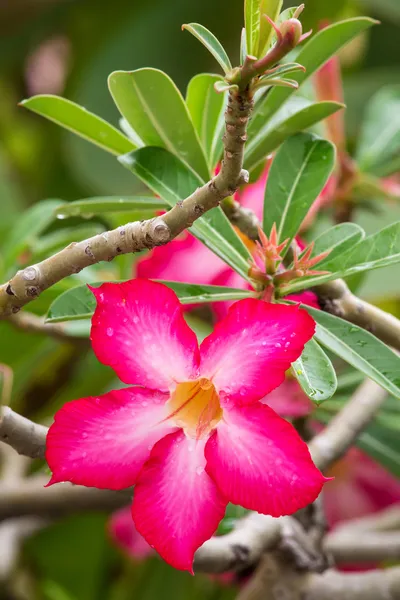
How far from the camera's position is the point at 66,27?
1.50 m

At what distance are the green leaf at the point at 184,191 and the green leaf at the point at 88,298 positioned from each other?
1 centimetres

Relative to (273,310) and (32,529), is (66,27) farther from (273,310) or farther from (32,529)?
(273,310)

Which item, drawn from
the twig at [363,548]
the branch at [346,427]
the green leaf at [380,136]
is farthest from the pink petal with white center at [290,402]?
the green leaf at [380,136]

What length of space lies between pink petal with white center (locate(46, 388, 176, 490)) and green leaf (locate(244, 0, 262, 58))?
16 cm

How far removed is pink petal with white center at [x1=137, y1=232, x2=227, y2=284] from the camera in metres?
0.57

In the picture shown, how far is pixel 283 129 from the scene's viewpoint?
46 centimetres

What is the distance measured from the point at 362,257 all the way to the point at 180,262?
0.20 meters

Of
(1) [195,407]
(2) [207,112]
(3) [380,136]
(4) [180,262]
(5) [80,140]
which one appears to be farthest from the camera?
(5) [80,140]

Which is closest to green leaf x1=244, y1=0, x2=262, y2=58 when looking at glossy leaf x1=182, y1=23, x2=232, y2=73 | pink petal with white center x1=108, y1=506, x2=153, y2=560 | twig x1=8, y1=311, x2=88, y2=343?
glossy leaf x1=182, y1=23, x2=232, y2=73

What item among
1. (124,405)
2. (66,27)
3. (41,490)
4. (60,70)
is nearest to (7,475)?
(41,490)

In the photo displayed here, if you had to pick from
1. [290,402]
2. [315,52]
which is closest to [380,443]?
[290,402]

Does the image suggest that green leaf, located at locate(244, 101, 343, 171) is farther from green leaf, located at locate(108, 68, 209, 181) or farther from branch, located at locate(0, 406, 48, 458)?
branch, located at locate(0, 406, 48, 458)

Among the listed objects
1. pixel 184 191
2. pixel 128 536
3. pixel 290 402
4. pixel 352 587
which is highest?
pixel 184 191

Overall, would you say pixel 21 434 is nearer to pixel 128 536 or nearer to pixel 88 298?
pixel 88 298
